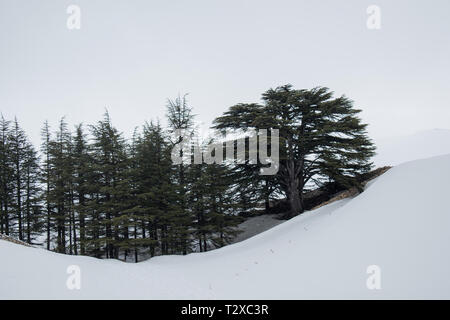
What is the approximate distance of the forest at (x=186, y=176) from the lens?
14586mm

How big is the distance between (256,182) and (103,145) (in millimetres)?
13342

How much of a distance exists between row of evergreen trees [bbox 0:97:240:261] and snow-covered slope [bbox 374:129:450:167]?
8150 cm

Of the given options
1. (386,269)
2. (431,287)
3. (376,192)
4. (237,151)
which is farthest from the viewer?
(237,151)

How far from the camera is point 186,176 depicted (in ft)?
54.2

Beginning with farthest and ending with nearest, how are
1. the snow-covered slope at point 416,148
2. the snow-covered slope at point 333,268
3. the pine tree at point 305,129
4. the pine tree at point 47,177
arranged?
the snow-covered slope at point 416,148, the pine tree at point 47,177, the pine tree at point 305,129, the snow-covered slope at point 333,268

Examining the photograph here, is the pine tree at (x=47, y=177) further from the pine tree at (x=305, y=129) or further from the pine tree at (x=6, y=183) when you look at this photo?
the pine tree at (x=305, y=129)

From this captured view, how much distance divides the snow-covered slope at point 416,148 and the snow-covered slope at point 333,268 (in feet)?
275

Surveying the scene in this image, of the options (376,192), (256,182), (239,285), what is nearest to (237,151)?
(256,182)

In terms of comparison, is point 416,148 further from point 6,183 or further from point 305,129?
point 6,183
